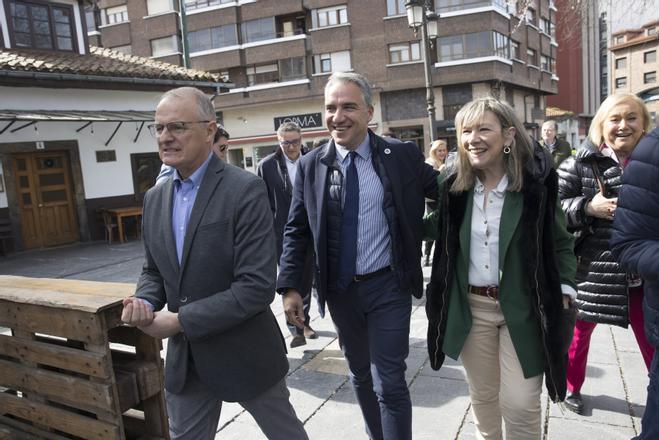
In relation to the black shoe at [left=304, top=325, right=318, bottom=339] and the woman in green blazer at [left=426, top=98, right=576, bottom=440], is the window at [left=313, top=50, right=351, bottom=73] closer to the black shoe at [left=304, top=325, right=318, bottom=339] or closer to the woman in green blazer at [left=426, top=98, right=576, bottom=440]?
the black shoe at [left=304, top=325, right=318, bottom=339]

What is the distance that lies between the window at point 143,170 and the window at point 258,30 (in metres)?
19.3

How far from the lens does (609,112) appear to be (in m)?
2.97

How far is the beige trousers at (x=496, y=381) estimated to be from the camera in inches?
89.4

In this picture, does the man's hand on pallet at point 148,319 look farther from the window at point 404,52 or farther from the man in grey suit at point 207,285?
the window at point 404,52

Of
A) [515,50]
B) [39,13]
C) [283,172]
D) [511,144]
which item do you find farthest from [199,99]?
[515,50]

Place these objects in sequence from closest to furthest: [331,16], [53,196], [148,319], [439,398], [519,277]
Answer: [148,319], [519,277], [439,398], [53,196], [331,16]

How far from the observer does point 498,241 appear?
2316 mm

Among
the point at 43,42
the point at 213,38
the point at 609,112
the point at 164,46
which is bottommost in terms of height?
Result: the point at 609,112

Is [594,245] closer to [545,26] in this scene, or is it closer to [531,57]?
[531,57]

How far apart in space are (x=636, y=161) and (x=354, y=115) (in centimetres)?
126

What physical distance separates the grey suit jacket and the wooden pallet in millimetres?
435

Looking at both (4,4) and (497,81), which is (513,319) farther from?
(497,81)

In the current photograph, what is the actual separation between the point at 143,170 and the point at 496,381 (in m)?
14.0

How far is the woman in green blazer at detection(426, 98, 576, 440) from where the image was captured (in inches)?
89.0
